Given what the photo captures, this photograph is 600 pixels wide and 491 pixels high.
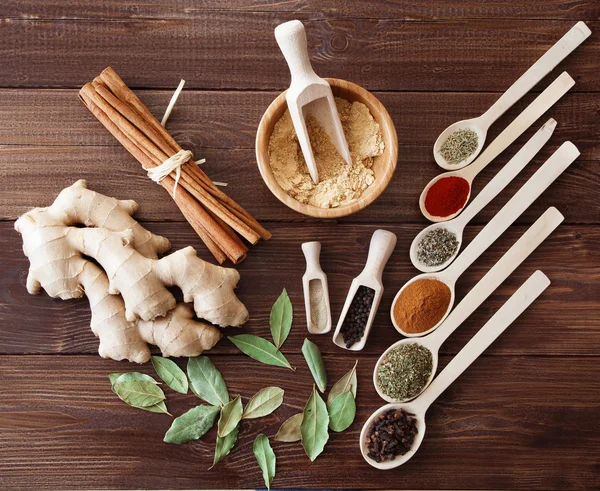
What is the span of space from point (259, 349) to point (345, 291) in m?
0.25

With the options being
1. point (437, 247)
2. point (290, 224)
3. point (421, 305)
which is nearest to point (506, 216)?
point (437, 247)

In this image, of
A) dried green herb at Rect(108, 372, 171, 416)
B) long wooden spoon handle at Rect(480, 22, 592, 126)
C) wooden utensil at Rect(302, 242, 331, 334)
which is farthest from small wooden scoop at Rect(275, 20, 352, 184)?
dried green herb at Rect(108, 372, 171, 416)

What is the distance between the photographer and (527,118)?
4.56 feet

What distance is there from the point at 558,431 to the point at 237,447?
2.62 feet

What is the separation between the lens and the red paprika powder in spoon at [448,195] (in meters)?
1.37

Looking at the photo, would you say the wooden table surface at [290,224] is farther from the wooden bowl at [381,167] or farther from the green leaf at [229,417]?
the wooden bowl at [381,167]

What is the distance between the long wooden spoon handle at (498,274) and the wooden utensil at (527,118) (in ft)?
0.65

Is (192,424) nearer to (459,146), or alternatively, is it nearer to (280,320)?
(280,320)

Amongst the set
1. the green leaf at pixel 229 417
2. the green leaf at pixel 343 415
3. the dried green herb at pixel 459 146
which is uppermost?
the dried green herb at pixel 459 146

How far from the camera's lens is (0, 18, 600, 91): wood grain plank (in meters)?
1.39

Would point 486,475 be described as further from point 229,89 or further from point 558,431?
point 229,89

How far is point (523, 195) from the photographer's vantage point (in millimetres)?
1381

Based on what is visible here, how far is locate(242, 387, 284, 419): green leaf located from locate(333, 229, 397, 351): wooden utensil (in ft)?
0.65

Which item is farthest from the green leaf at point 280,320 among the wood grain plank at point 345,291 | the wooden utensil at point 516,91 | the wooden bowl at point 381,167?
the wooden utensil at point 516,91
